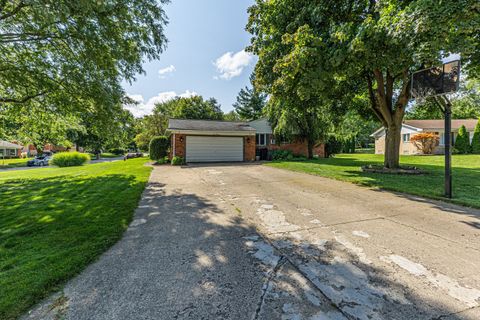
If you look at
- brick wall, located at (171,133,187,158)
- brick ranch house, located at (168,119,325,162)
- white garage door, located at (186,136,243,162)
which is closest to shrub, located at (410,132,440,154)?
brick ranch house, located at (168,119,325,162)

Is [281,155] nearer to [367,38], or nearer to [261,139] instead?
[261,139]

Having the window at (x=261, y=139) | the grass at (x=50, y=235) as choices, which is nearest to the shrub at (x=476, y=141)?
the window at (x=261, y=139)

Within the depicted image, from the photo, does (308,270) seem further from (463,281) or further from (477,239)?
(477,239)

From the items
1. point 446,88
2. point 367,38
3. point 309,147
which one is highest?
point 367,38

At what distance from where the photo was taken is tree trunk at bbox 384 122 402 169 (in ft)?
30.2

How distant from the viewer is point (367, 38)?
584 cm

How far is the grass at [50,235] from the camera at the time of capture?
6.78 feet

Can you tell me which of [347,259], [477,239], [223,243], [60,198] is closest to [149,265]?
[223,243]

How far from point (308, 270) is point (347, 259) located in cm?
60

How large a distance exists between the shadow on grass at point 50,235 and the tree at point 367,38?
680 centimetres

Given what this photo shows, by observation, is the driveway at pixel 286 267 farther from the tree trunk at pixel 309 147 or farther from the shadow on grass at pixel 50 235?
the tree trunk at pixel 309 147

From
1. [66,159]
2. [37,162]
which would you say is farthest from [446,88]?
[37,162]

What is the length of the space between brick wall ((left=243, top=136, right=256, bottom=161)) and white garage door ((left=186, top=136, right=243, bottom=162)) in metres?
0.34

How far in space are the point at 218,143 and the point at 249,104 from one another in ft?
78.9
